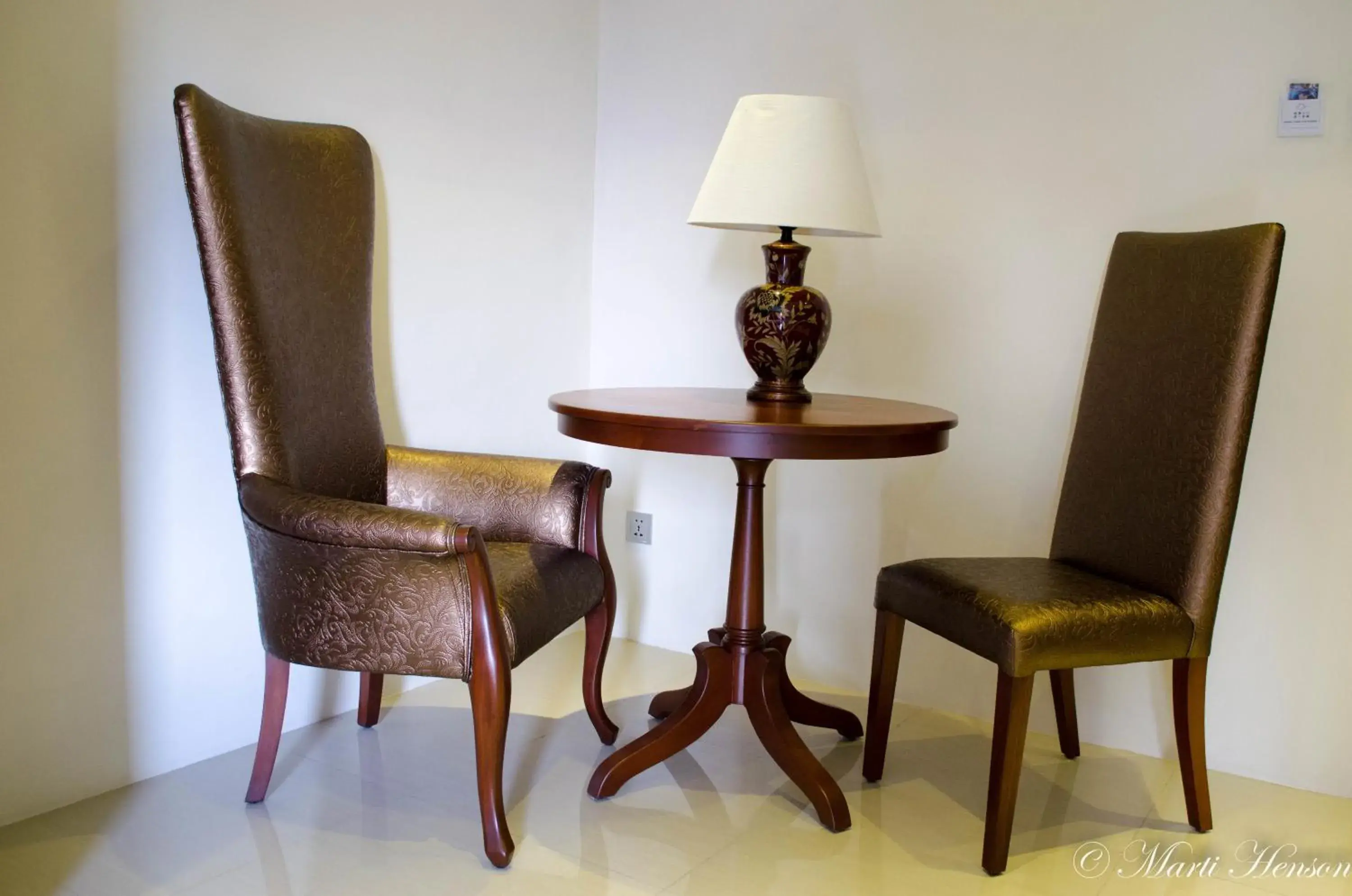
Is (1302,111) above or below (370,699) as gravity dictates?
above

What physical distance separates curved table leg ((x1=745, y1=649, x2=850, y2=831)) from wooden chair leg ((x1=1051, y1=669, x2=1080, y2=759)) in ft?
1.78

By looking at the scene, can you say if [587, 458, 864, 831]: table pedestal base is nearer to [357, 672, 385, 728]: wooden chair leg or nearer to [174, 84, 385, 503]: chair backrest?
[357, 672, 385, 728]: wooden chair leg

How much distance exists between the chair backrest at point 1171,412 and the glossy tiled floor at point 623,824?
445 mm

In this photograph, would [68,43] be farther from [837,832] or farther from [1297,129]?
[1297,129]

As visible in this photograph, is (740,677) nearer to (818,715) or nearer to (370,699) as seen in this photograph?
(818,715)

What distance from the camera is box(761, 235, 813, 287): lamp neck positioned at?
7.18 feet

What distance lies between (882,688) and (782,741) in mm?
248

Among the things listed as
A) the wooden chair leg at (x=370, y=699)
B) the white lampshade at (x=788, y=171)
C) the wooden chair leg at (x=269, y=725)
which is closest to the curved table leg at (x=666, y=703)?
the wooden chair leg at (x=370, y=699)

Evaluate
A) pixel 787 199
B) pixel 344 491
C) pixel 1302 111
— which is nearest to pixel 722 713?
pixel 344 491

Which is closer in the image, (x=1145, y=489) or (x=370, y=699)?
(x=1145, y=489)

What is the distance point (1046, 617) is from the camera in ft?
6.13

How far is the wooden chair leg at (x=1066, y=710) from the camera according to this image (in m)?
2.37

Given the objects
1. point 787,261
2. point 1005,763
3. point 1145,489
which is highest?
point 787,261

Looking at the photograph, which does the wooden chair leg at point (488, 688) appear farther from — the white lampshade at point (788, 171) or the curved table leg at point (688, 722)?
the white lampshade at point (788, 171)
